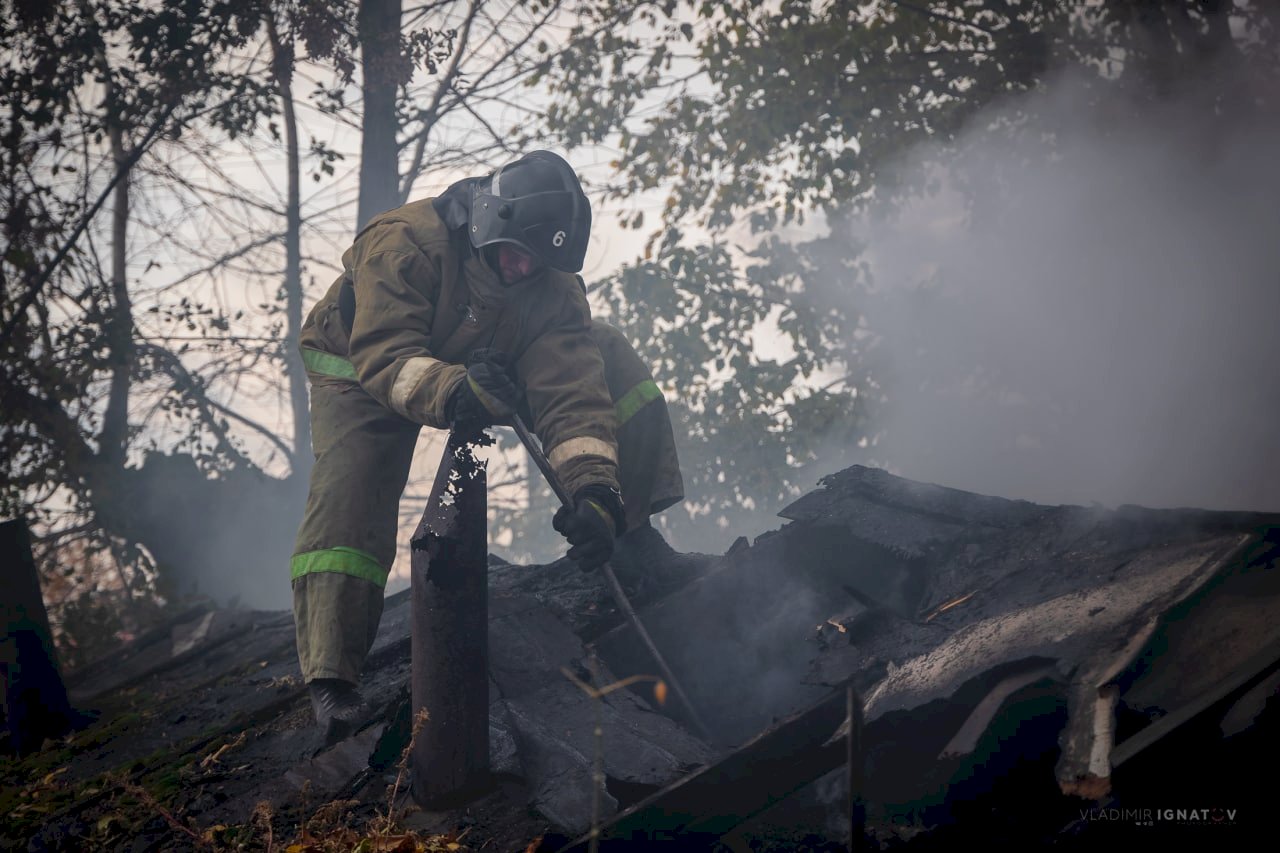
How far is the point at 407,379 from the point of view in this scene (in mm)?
3168

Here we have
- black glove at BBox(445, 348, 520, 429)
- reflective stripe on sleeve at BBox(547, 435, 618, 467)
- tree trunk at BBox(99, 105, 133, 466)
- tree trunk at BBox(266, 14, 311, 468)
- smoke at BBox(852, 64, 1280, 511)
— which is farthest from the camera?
tree trunk at BBox(266, 14, 311, 468)

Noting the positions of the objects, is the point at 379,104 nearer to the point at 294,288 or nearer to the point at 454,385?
the point at 294,288

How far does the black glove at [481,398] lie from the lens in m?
2.96

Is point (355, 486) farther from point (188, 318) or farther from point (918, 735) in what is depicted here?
point (188, 318)

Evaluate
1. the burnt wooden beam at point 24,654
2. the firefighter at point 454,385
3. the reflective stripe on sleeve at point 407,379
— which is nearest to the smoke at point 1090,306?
the firefighter at point 454,385

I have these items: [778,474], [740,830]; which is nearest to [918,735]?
[740,830]

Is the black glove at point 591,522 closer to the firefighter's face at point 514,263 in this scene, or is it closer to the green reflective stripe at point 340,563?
the green reflective stripe at point 340,563

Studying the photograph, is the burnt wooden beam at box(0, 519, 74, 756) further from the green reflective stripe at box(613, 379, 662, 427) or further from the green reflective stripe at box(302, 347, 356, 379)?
the green reflective stripe at box(613, 379, 662, 427)

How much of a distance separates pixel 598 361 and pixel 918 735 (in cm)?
201

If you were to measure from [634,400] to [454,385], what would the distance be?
1189 mm

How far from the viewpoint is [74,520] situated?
8.73 metres

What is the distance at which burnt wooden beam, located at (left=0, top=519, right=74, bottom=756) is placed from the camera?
405 cm

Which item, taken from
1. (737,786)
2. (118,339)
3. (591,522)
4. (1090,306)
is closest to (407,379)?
(591,522)

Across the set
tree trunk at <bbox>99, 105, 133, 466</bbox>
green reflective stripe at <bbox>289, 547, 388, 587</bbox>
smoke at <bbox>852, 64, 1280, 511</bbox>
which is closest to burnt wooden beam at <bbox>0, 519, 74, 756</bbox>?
green reflective stripe at <bbox>289, 547, 388, 587</bbox>
